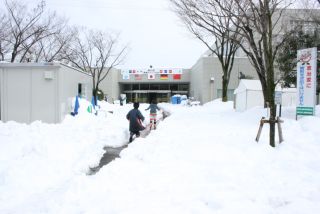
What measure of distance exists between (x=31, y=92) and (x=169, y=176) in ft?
25.7

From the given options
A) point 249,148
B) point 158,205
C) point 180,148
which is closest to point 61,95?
point 180,148

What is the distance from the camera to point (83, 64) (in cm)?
3045

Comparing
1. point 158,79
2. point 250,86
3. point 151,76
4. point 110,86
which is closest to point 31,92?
point 250,86

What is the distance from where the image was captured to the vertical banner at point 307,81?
9930 millimetres

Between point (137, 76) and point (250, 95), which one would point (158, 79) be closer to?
point (137, 76)

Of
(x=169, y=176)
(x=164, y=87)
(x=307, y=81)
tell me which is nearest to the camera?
(x=169, y=176)

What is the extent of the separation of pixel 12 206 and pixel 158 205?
1882 millimetres

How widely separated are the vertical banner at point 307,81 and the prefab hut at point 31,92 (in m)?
8.22

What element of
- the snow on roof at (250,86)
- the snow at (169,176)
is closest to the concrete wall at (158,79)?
the snow on roof at (250,86)

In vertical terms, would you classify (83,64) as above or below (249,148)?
above

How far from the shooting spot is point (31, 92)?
10812mm

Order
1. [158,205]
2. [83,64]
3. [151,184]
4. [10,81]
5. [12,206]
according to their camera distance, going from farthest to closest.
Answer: [83,64] → [10,81] → [151,184] → [12,206] → [158,205]

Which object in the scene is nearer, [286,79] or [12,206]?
[12,206]

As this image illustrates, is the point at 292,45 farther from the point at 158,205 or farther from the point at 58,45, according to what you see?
the point at 58,45
